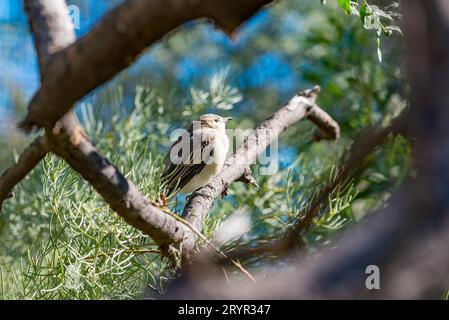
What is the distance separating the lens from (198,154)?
5.83 feet

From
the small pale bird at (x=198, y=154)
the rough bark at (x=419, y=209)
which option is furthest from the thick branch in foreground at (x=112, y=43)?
the small pale bird at (x=198, y=154)

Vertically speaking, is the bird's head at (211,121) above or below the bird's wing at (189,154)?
above

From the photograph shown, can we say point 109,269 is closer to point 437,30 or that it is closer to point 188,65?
point 437,30

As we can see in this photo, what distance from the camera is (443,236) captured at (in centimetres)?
33

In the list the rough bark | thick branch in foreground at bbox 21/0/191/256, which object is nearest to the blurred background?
thick branch in foreground at bbox 21/0/191/256

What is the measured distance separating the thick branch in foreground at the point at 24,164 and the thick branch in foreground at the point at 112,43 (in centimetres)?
13

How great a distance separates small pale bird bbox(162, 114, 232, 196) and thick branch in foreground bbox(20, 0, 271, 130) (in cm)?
101

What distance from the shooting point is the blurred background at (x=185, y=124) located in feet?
3.85

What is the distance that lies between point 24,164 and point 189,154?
3.13 feet

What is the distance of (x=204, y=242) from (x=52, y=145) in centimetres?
39

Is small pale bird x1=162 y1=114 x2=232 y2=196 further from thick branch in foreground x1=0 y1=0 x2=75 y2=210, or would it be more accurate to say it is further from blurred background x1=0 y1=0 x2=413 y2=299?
thick branch in foreground x1=0 y1=0 x2=75 y2=210

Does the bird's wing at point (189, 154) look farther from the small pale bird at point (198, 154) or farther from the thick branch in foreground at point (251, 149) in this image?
the thick branch in foreground at point (251, 149)

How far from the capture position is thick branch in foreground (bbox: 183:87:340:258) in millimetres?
1293

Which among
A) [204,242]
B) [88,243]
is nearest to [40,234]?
[88,243]
